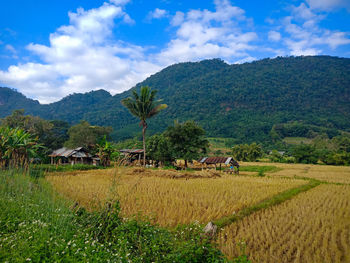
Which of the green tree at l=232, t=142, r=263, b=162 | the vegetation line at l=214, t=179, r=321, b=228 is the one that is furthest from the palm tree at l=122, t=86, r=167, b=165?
the green tree at l=232, t=142, r=263, b=162

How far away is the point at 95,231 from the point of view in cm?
367

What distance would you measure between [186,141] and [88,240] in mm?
17345

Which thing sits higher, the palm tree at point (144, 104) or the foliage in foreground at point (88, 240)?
the palm tree at point (144, 104)

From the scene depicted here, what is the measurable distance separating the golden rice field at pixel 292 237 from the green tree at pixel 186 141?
44.7 feet

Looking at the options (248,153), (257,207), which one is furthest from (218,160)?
(248,153)

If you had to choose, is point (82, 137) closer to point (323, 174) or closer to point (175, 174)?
point (175, 174)

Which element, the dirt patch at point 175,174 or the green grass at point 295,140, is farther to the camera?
the green grass at point 295,140

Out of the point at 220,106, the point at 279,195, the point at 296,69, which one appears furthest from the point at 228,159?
the point at 296,69

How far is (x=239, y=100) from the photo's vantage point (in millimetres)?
124500

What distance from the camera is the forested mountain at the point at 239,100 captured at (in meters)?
84.6

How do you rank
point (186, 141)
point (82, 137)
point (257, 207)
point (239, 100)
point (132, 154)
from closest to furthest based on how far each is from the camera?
1. point (132, 154)
2. point (257, 207)
3. point (186, 141)
4. point (82, 137)
5. point (239, 100)

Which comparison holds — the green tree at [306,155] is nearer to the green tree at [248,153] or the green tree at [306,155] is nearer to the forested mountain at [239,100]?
the green tree at [248,153]

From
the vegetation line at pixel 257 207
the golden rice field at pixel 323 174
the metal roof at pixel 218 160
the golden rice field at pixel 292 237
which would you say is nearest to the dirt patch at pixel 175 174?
the metal roof at pixel 218 160

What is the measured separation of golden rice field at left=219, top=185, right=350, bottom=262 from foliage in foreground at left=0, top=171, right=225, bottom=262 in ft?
2.88
